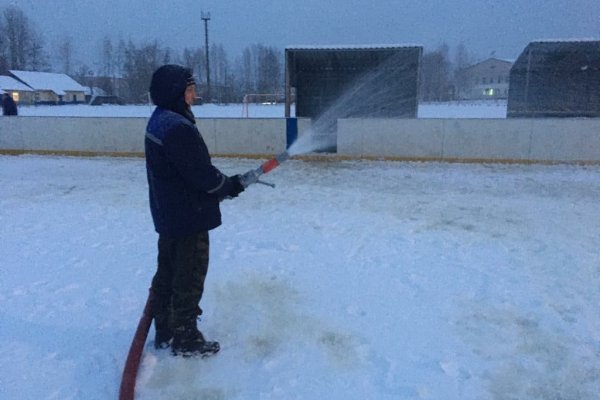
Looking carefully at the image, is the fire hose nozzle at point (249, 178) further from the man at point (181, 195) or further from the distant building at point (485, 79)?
the distant building at point (485, 79)

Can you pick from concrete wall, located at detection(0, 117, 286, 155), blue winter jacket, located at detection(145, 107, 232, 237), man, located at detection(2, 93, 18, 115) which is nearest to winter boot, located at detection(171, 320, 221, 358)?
blue winter jacket, located at detection(145, 107, 232, 237)

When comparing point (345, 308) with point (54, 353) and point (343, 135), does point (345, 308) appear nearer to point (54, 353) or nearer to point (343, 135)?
point (54, 353)

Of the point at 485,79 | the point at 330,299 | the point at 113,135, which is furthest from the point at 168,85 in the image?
the point at 485,79

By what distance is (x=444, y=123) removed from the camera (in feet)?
42.6

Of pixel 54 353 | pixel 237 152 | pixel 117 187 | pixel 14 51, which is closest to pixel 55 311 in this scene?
pixel 54 353

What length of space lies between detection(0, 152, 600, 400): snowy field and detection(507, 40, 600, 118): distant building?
1385 centimetres

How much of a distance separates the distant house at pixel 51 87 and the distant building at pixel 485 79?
65.9 metres

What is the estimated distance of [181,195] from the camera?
124 inches

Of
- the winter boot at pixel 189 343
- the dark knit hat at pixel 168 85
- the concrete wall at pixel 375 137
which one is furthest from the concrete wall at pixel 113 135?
the dark knit hat at pixel 168 85

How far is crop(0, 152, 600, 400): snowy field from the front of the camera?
10.5 feet

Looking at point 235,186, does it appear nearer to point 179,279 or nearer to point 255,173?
point 255,173

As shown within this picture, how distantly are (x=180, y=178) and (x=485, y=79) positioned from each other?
345ft

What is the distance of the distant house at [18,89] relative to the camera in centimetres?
6245

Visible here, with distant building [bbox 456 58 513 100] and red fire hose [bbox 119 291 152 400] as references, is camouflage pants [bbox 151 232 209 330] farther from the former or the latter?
distant building [bbox 456 58 513 100]
